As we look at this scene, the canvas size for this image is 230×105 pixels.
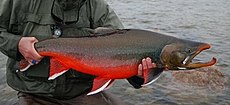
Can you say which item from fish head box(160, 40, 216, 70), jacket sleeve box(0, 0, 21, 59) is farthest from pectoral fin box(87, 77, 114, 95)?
jacket sleeve box(0, 0, 21, 59)

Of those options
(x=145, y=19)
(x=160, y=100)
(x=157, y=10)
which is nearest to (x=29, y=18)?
(x=160, y=100)

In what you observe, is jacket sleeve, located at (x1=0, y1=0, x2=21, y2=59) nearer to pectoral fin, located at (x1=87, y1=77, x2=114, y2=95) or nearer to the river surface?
pectoral fin, located at (x1=87, y1=77, x2=114, y2=95)

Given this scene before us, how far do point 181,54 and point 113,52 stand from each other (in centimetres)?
57

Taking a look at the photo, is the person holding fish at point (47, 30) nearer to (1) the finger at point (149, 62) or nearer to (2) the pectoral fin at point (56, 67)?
(2) the pectoral fin at point (56, 67)

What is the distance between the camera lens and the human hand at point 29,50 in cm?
320

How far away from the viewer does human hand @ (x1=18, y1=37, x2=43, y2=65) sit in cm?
320

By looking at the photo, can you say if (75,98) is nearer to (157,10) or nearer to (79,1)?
(79,1)

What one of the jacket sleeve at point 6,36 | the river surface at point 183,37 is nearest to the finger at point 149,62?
the jacket sleeve at point 6,36

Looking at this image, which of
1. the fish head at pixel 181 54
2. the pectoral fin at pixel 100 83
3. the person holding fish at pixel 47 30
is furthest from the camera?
the person holding fish at pixel 47 30

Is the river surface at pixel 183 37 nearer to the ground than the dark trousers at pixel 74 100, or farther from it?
nearer to the ground

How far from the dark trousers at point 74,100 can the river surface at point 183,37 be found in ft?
3.94

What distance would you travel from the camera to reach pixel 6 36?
139 inches

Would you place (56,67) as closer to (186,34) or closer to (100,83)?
(100,83)

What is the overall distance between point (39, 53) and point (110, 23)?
1.04 meters
